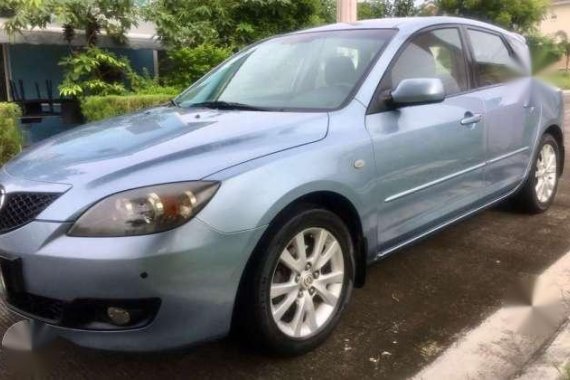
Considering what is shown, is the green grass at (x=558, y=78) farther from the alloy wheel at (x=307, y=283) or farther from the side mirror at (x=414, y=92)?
the side mirror at (x=414, y=92)

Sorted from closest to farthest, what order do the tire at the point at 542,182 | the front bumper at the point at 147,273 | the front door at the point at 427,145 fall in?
1. the front bumper at the point at 147,273
2. the front door at the point at 427,145
3. the tire at the point at 542,182

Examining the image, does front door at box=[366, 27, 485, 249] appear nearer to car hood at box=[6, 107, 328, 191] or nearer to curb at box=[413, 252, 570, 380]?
car hood at box=[6, 107, 328, 191]

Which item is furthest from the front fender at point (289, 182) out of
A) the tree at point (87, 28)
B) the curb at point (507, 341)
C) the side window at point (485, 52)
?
the tree at point (87, 28)

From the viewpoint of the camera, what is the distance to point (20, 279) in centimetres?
231

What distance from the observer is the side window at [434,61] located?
Result: 341 cm

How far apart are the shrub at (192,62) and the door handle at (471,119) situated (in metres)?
5.94

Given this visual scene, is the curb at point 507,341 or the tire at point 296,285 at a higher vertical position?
the tire at point 296,285

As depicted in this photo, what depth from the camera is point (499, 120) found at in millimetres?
4082

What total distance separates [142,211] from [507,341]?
5.97 ft

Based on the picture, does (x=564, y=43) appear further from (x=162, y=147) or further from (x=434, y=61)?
(x=434, y=61)

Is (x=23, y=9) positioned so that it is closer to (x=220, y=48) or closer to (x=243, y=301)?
(x=220, y=48)

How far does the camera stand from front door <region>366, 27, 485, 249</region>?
3104 millimetres

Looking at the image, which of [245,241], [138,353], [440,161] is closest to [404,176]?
[440,161]

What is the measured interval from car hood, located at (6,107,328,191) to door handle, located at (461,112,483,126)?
1182 mm
